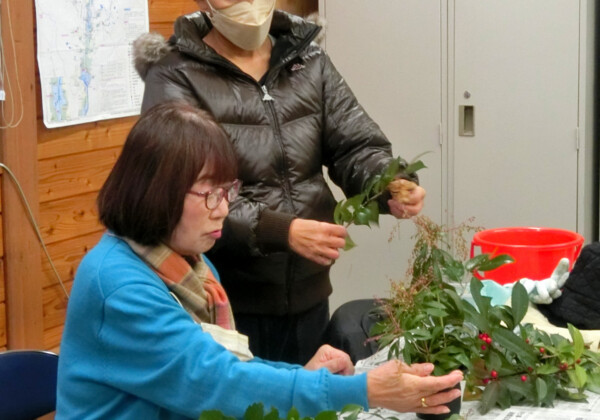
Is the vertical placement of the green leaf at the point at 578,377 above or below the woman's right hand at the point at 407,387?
below

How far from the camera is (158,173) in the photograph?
4.46ft

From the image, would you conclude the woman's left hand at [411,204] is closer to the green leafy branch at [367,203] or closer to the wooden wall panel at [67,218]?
the green leafy branch at [367,203]

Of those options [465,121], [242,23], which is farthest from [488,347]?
[465,121]

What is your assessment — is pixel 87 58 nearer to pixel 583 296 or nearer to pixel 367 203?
pixel 367 203

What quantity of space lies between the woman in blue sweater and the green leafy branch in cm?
53

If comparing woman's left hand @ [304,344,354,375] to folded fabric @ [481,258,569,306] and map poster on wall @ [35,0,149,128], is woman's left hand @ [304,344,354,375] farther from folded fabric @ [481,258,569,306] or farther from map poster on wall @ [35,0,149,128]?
map poster on wall @ [35,0,149,128]

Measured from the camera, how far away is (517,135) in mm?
3492

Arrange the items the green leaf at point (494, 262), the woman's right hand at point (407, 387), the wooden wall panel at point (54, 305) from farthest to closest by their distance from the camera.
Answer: the wooden wall panel at point (54, 305), the green leaf at point (494, 262), the woman's right hand at point (407, 387)

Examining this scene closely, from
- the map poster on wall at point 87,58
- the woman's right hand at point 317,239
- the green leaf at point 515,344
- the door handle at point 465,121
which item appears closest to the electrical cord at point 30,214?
the map poster on wall at point 87,58

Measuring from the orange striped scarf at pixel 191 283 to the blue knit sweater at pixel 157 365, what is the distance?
0.04 meters

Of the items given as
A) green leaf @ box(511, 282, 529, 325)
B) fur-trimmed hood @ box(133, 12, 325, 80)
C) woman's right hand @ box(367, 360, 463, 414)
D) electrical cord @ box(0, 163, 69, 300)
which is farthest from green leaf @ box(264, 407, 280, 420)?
electrical cord @ box(0, 163, 69, 300)

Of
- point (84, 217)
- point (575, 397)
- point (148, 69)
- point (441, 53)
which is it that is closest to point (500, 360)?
point (575, 397)

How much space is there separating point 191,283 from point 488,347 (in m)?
0.53

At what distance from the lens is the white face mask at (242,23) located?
2148mm
